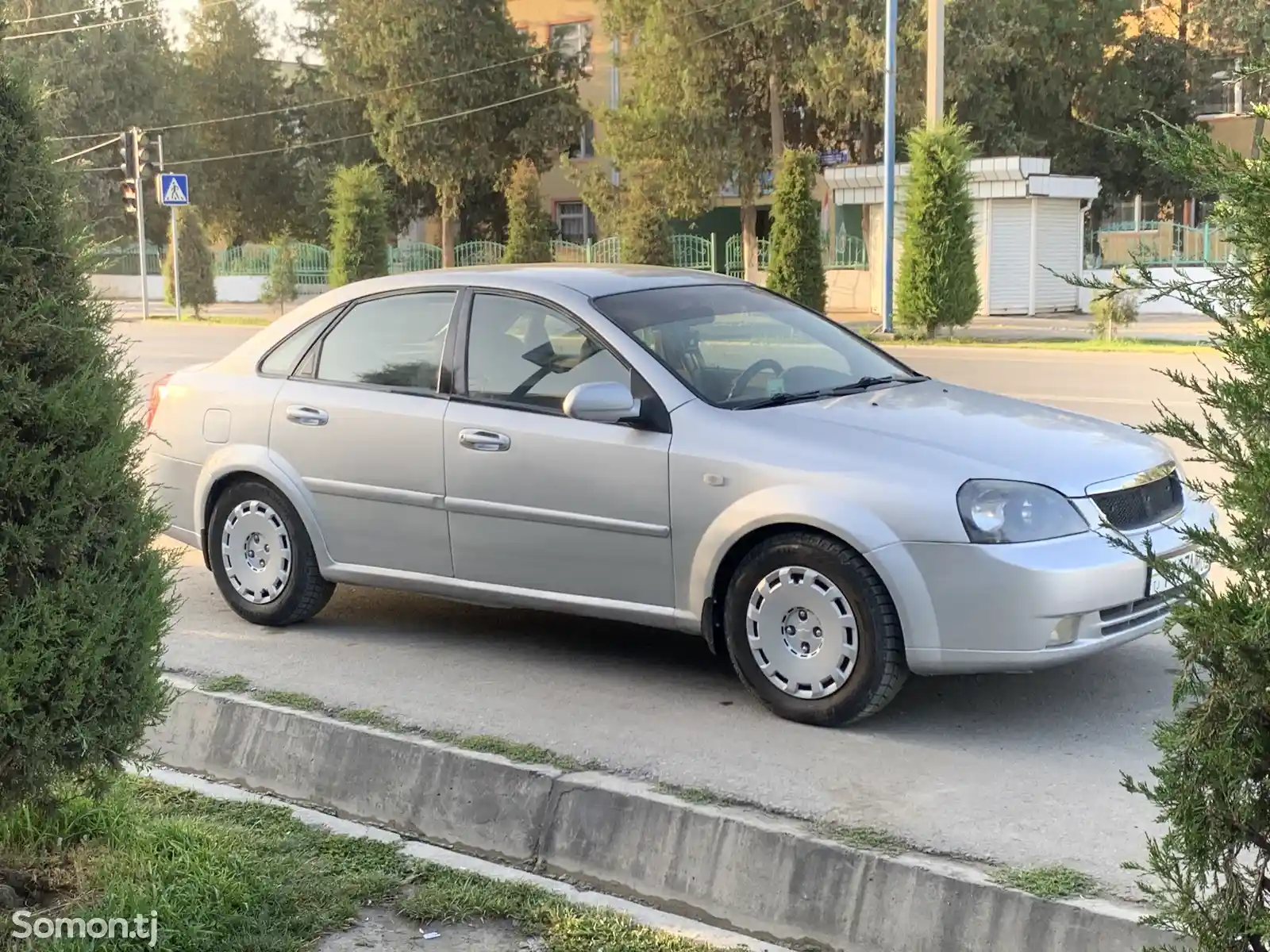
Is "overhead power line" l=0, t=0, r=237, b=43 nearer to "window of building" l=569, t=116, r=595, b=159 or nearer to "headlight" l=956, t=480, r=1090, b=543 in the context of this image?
"window of building" l=569, t=116, r=595, b=159

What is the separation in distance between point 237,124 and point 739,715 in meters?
49.2

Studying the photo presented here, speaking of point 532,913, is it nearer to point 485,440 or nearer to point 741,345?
point 485,440

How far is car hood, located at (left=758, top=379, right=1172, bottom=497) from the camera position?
16.1 ft

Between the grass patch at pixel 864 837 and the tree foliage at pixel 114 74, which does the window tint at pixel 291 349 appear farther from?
the tree foliage at pixel 114 74

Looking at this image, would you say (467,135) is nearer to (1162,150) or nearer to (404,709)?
(404,709)

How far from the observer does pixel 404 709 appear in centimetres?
531

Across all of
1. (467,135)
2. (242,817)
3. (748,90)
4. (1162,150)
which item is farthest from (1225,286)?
(467,135)

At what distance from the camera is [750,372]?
5.74 meters

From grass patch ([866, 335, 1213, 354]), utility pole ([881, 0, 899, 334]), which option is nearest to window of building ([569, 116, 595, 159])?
utility pole ([881, 0, 899, 334])

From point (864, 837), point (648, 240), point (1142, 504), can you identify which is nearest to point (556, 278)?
point (1142, 504)

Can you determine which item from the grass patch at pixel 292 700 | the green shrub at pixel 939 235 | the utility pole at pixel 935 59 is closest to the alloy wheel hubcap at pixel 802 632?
the grass patch at pixel 292 700

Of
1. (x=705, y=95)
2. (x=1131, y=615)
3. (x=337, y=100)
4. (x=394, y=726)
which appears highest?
(x=337, y=100)

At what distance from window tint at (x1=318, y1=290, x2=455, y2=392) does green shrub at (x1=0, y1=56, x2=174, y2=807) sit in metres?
2.62

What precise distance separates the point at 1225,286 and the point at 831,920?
2.00 metres
